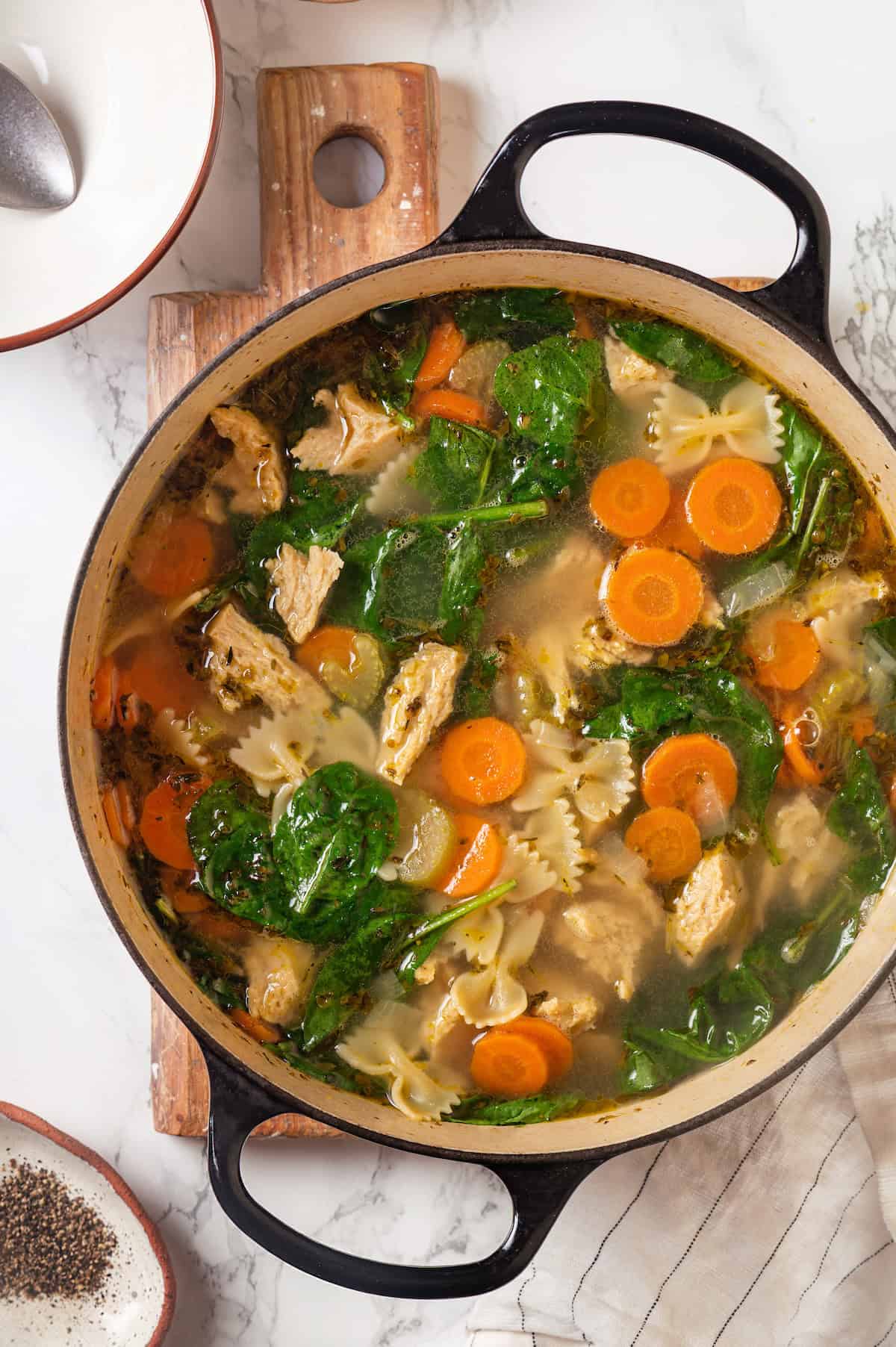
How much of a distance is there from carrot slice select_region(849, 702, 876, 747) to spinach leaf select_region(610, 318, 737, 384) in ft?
2.83

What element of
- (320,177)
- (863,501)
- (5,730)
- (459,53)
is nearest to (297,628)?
(5,730)

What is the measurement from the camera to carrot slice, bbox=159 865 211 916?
2.70 metres

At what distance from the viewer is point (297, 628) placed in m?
2.70

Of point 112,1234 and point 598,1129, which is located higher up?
point 598,1129

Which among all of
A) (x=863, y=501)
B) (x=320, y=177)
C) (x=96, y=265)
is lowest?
(x=863, y=501)

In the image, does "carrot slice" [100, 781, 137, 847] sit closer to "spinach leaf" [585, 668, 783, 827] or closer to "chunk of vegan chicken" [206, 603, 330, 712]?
"chunk of vegan chicken" [206, 603, 330, 712]

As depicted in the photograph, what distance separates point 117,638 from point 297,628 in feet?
1.35

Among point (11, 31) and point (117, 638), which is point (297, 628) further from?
point (11, 31)

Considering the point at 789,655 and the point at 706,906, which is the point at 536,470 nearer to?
the point at 789,655

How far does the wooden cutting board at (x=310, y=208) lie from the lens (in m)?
2.83

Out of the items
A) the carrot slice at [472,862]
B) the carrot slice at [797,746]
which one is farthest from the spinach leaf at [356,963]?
the carrot slice at [797,746]

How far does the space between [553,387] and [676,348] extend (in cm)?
32

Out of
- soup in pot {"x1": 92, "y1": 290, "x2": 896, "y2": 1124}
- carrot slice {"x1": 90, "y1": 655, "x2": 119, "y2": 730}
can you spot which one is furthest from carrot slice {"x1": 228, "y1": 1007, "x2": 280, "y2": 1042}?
carrot slice {"x1": 90, "y1": 655, "x2": 119, "y2": 730}

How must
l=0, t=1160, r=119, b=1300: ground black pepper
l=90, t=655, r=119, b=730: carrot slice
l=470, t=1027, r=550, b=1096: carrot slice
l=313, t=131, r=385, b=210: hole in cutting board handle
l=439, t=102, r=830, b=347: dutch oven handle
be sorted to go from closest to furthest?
l=439, t=102, r=830, b=347: dutch oven handle
l=90, t=655, r=119, b=730: carrot slice
l=470, t=1027, r=550, b=1096: carrot slice
l=313, t=131, r=385, b=210: hole in cutting board handle
l=0, t=1160, r=119, b=1300: ground black pepper
